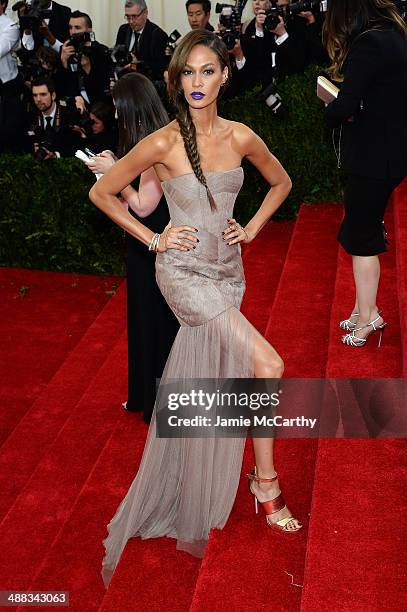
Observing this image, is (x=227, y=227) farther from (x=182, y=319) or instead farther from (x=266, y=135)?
(x=266, y=135)

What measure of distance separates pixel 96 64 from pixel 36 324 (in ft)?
8.60

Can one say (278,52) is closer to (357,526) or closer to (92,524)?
(92,524)

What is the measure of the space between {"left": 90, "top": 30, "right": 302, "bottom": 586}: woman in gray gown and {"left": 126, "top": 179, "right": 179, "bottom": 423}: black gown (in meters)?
0.83

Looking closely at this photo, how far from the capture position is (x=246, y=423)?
9.73 ft

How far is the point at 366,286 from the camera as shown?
3.88 meters

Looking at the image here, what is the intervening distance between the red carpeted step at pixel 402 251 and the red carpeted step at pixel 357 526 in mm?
175

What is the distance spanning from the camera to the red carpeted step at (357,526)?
2526 mm

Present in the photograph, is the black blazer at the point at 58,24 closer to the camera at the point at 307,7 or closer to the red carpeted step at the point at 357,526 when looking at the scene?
the camera at the point at 307,7

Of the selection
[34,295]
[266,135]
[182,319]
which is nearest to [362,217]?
[182,319]

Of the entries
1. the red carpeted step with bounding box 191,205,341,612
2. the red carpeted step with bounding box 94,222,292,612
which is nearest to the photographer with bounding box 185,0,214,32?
the red carpeted step with bounding box 191,205,341,612

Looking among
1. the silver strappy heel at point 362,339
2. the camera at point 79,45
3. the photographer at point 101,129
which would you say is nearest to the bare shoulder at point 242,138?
the silver strappy heel at point 362,339

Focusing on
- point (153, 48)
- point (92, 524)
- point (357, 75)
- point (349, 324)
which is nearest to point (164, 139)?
point (357, 75)

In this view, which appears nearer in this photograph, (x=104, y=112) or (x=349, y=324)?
(x=349, y=324)

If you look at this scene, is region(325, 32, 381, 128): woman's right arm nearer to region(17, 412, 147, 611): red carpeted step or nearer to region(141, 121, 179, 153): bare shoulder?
region(141, 121, 179, 153): bare shoulder
